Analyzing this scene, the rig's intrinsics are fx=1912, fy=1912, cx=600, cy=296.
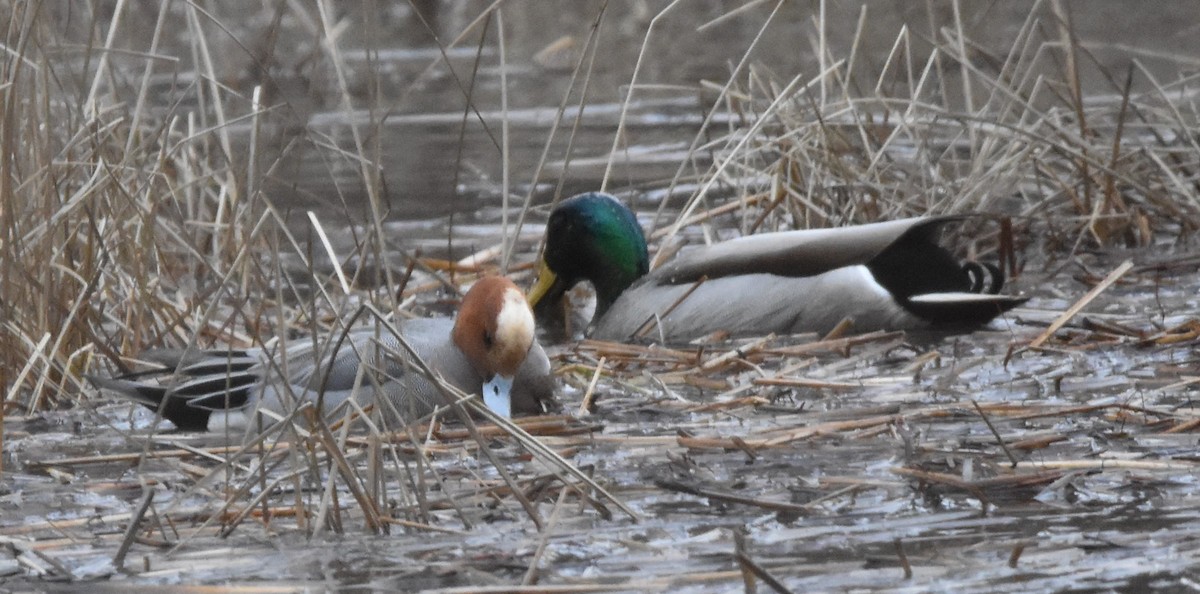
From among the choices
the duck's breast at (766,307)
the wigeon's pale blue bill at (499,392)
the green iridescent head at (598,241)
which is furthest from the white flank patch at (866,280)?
the wigeon's pale blue bill at (499,392)

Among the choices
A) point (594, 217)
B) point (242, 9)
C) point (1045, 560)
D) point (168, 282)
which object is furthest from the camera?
point (242, 9)

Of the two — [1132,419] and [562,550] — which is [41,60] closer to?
[562,550]

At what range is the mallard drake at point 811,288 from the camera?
21.5 ft

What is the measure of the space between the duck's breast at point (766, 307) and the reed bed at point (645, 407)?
18 centimetres

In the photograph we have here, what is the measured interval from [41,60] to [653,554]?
2.63 metres

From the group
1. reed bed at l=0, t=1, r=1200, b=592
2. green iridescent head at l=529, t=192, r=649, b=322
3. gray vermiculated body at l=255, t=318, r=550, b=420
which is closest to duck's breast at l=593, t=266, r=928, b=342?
reed bed at l=0, t=1, r=1200, b=592

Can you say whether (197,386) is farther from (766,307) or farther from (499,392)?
(766,307)

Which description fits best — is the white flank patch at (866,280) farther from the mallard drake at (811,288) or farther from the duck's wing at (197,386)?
the duck's wing at (197,386)

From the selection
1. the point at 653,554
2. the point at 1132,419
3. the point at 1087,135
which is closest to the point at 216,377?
the point at 653,554

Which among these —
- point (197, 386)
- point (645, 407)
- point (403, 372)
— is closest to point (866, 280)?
point (645, 407)

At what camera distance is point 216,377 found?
5.01 m

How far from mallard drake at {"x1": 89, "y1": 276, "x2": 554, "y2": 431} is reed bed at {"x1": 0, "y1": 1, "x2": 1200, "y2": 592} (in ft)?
0.33

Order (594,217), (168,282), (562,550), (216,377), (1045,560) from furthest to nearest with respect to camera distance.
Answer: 1. (594,217)
2. (168,282)
3. (216,377)
4. (562,550)
5. (1045,560)

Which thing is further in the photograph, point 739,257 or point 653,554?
point 739,257
